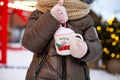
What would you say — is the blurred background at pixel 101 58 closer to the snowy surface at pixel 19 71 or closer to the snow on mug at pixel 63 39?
the snowy surface at pixel 19 71

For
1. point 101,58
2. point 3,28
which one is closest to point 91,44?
point 101,58

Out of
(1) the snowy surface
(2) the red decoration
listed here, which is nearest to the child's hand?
(1) the snowy surface

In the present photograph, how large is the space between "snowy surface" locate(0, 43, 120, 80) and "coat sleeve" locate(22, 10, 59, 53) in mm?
1576

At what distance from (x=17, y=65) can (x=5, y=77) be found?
1.99ft

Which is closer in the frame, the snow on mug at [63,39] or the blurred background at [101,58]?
the snow on mug at [63,39]

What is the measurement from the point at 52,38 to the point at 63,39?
0.29 ft

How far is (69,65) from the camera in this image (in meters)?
1.48

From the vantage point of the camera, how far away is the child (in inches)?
Result: 56.0

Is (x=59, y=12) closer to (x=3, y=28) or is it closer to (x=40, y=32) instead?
(x=40, y=32)

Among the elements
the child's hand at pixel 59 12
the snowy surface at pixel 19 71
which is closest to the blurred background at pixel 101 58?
the snowy surface at pixel 19 71

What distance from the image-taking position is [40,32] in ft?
4.70

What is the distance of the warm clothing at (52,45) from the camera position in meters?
1.43

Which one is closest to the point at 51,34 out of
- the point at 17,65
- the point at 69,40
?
the point at 69,40

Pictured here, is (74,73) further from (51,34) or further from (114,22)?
(114,22)
